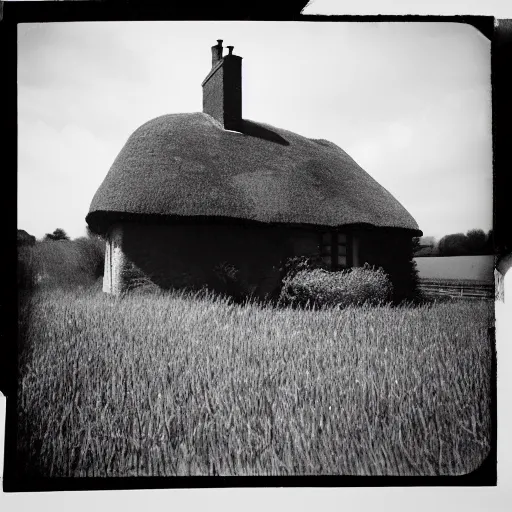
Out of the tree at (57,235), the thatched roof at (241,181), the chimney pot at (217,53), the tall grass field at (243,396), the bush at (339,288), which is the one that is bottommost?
the tall grass field at (243,396)

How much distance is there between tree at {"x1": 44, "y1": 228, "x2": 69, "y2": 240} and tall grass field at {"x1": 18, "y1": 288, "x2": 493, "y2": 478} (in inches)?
13.6

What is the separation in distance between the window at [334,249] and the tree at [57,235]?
2.02 m

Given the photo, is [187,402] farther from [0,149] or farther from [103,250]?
[0,149]

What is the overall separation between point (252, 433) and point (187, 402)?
1.32 ft

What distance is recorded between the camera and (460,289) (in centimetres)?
263

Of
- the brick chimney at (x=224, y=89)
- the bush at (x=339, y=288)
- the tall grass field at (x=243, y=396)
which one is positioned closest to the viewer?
the tall grass field at (x=243, y=396)

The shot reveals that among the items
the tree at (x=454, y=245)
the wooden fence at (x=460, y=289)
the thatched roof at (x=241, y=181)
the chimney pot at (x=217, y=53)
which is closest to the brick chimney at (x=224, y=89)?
the chimney pot at (x=217, y=53)

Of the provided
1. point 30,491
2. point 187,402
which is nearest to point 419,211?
point 187,402

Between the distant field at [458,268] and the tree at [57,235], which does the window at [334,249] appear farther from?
the tree at [57,235]

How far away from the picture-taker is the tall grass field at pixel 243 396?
2232 mm

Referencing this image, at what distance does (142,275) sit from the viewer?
11.2 ft

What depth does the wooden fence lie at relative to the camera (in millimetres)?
2547

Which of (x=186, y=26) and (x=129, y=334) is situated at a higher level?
(x=186, y=26)

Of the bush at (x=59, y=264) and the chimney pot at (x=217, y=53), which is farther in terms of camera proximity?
the chimney pot at (x=217, y=53)
